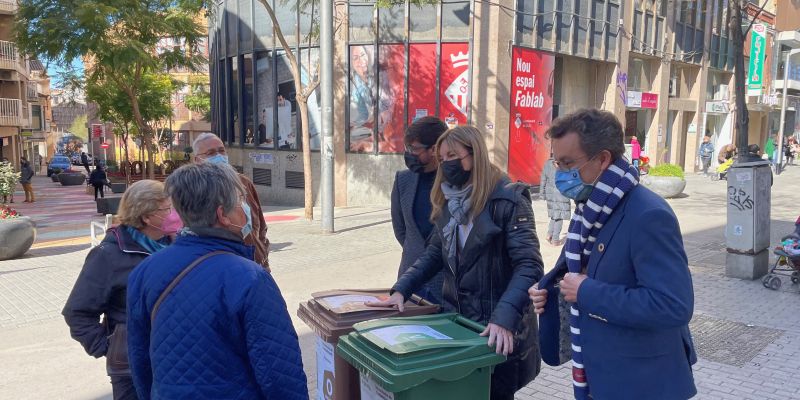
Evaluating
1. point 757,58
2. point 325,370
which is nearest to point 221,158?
point 325,370

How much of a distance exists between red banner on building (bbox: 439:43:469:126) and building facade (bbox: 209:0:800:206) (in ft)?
0.09

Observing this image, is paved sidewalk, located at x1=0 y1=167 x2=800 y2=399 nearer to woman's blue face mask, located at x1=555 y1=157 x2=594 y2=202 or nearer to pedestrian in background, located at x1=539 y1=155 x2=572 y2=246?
pedestrian in background, located at x1=539 y1=155 x2=572 y2=246

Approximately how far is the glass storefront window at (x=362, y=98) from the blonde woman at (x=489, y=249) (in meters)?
14.1

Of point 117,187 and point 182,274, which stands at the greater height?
point 182,274

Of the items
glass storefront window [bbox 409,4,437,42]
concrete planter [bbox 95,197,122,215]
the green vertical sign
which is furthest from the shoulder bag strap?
the green vertical sign

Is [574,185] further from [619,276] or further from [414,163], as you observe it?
[414,163]

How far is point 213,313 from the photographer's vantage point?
6.53ft

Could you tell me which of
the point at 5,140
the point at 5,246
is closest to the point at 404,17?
the point at 5,246

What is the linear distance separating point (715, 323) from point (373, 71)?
40.6ft

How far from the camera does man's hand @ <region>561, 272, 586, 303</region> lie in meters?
2.22

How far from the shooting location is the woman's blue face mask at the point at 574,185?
7.59 ft

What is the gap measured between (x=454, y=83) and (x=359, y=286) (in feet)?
32.6

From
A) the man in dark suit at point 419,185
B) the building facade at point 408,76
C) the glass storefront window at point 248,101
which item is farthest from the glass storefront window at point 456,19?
the man in dark suit at point 419,185

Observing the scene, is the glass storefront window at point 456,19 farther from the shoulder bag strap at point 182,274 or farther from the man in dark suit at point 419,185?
the shoulder bag strap at point 182,274
